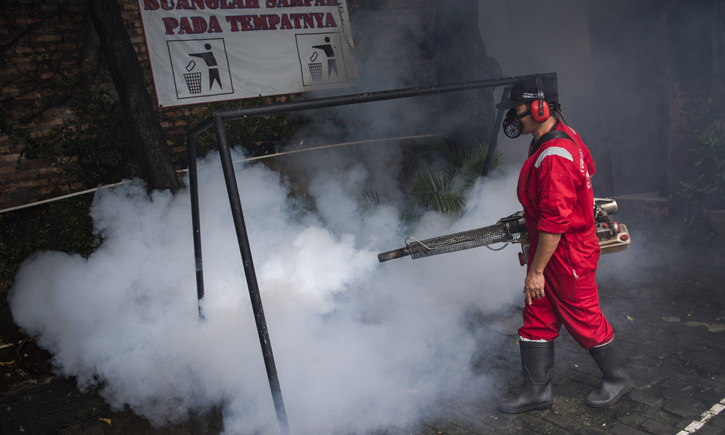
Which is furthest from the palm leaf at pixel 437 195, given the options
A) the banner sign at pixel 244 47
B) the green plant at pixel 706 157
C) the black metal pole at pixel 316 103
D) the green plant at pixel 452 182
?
the green plant at pixel 706 157

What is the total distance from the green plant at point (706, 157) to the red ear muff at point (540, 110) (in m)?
4.72

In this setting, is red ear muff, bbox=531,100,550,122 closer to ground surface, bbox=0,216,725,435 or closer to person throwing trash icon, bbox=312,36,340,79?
ground surface, bbox=0,216,725,435

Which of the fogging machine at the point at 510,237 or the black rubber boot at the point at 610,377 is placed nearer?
the black rubber boot at the point at 610,377

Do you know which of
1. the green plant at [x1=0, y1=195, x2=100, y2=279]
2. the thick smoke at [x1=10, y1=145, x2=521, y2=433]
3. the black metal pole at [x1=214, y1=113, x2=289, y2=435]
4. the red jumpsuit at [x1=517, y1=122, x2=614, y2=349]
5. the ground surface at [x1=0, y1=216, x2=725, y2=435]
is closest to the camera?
the black metal pole at [x1=214, y1=113, x2=289, y2=435]

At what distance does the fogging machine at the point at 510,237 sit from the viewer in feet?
11.2

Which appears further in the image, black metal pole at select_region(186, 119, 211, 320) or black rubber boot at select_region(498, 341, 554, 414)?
black metal pole at select_region(186, 119, 211, 320)

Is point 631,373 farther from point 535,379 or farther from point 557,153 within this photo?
point 557,153

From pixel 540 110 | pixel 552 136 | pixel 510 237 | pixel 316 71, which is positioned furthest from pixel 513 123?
pixel 316 71

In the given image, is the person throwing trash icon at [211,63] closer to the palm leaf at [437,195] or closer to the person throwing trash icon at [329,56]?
the person throwing trash icon at [329,56]

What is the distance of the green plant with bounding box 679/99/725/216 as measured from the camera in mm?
6676

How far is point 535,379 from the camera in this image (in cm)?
335

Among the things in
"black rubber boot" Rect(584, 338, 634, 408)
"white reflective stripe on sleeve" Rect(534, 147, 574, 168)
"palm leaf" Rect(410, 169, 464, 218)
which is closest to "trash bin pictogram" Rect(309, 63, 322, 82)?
"palm leaf" Rect(410, 169, 464, 218)

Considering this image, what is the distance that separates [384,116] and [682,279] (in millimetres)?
4315

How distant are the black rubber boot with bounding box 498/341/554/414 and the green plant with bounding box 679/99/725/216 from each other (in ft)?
15.8
